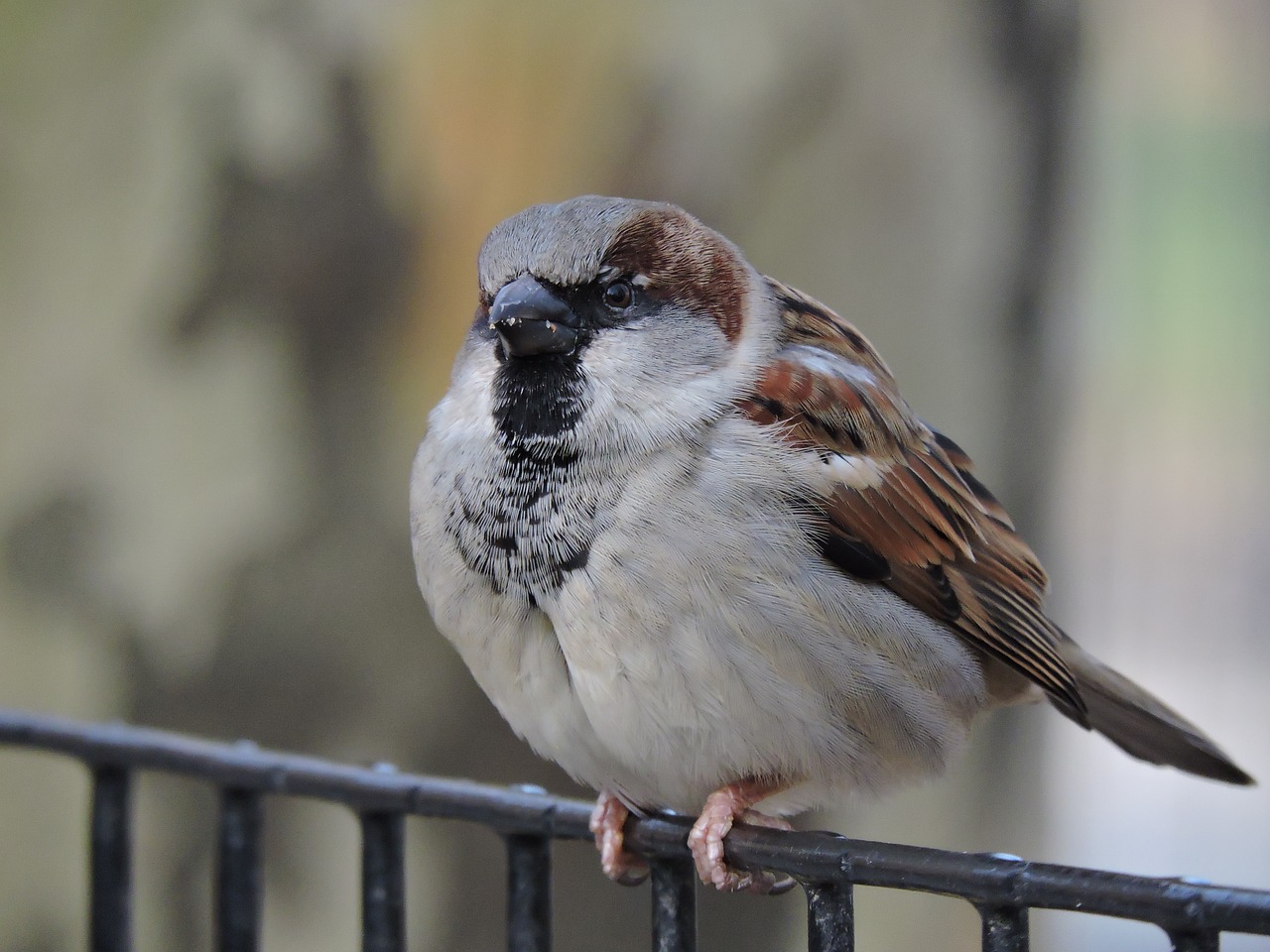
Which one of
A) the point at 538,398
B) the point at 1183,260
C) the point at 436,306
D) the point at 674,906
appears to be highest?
the point at 1183,260

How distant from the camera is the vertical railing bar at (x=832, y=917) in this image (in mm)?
807

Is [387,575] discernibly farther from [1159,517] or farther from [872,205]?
[1159,517]

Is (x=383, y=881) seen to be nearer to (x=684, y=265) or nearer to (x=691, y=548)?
(x=691, y=548)

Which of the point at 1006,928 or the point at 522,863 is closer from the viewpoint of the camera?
the point at 1006,928

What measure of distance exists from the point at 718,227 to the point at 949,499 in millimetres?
1012

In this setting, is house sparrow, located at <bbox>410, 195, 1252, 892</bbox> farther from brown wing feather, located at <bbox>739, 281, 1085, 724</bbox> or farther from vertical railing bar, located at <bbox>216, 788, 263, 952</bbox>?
vertical railing bar, located at <bbox>216, 788, 263, 952</bbox>

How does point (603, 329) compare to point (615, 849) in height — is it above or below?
above

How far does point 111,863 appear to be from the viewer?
45.2 inches

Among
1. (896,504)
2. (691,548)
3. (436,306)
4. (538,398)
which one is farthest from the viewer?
(436,306)

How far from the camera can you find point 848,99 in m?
2.24

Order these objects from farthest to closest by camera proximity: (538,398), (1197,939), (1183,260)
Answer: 1. (1183,260)
2. (538,398)
3. (1197,939)

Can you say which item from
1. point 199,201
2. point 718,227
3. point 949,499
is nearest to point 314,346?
point 199,201

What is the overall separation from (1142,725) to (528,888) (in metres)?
0.70

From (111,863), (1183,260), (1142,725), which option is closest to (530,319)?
(111,863)
